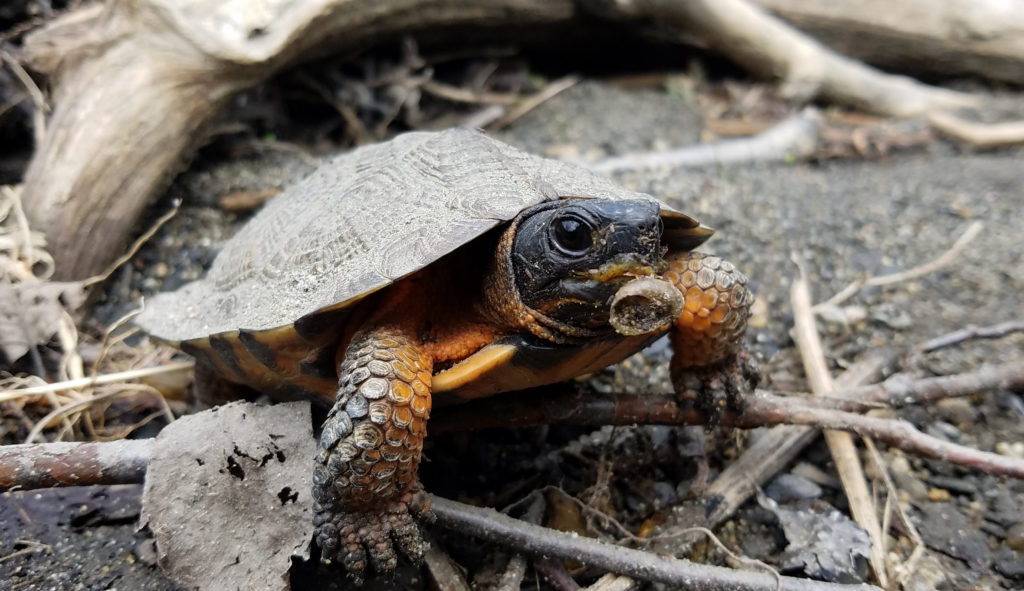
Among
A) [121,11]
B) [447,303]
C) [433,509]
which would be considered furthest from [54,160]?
[433,509]

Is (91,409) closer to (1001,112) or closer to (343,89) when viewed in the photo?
(343,89)

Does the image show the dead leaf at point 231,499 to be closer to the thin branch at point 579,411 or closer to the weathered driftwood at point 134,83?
the thin branch at point 579,411

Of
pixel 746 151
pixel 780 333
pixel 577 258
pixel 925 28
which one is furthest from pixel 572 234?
pixel 925 28

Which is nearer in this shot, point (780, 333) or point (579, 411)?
point (579, 411)

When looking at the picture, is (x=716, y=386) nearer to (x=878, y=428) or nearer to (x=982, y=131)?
(x=878, y=428)

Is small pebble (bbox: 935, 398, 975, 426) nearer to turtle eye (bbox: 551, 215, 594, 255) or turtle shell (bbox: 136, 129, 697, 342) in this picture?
turtle shell (bbox: 136, 129, 697, 342)
